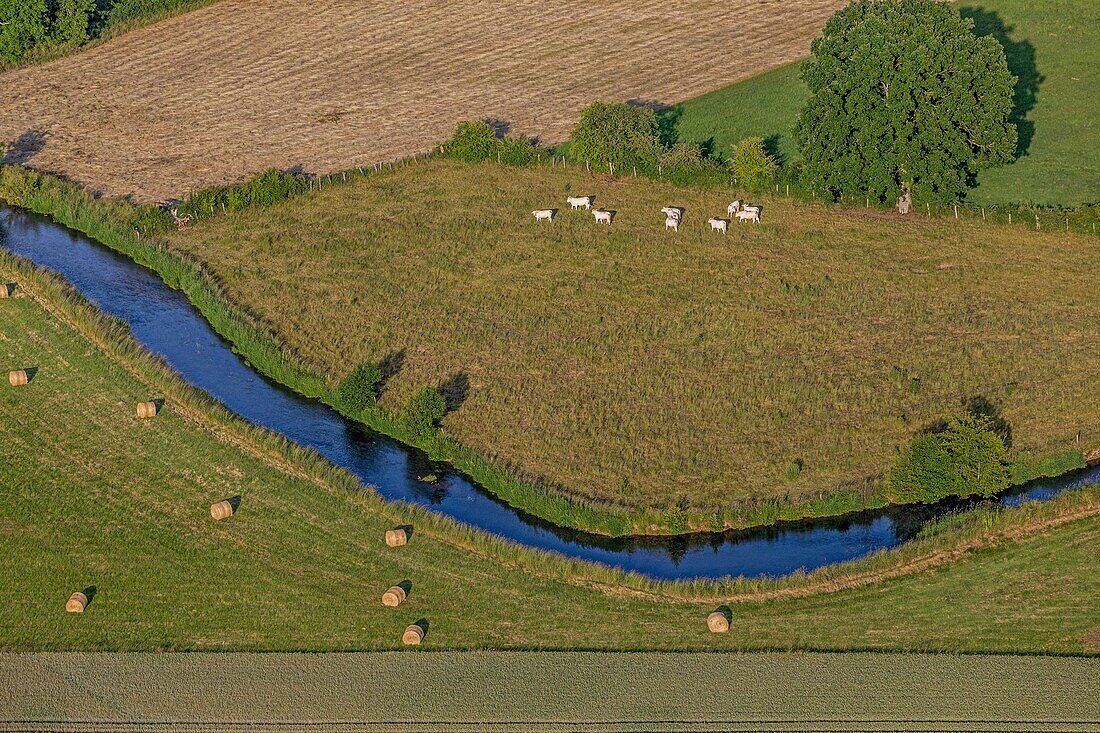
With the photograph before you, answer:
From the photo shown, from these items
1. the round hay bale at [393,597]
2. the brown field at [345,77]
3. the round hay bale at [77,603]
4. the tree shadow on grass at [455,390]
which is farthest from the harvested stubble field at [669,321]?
the round hay bale at [77,603]

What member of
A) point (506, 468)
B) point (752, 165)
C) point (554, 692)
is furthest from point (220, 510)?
point (752, 165)

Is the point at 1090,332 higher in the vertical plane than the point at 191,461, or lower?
lower

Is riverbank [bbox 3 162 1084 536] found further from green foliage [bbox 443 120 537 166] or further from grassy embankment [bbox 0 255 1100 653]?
green foliage [bbox 443 120 537 166]

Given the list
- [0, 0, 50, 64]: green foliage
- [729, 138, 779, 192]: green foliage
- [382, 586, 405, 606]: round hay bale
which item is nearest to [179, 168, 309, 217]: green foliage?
[729, 138, 779, 192]: green foliage

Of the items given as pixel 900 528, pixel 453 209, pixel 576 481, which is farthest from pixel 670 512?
pixel 453 209

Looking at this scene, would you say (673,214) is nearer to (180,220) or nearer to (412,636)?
(180,220)

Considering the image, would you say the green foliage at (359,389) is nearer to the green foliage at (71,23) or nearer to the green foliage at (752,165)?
the green foliage at (752,165)

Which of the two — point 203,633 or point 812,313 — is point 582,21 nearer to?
point 812,313
